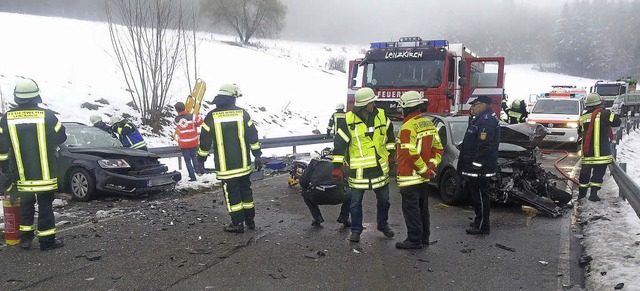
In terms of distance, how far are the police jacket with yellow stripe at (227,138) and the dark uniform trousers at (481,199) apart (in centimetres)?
284

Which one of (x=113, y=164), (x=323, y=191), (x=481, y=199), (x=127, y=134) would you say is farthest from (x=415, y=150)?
(x=127, y=134)

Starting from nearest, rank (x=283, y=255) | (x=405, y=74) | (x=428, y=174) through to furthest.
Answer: (x=283, y=255)
(x=428, y=174)
(x=405, y=74)

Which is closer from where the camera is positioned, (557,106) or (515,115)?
(515,115)

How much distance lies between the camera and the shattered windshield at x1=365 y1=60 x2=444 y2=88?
11414 mm

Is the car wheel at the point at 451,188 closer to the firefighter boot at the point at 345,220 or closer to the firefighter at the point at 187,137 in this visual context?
the firefighter boot at the point at 345,220

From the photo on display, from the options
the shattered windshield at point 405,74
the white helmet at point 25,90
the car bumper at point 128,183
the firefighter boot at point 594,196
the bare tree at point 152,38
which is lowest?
the firefighter boot at point 594,196

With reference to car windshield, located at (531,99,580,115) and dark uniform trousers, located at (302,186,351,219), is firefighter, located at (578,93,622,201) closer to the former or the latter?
dark uniform trousers, located at (302,186,351,219)

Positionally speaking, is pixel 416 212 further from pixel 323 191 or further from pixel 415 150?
pixel 323 191

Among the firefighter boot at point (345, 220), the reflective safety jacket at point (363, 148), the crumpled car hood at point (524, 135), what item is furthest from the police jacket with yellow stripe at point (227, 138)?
the crumpled car hood at point (524, 135)

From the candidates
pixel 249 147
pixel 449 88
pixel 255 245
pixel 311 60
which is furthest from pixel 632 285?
pixel 311 60

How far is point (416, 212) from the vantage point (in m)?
5.27

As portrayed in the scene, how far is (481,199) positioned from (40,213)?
16.8ft

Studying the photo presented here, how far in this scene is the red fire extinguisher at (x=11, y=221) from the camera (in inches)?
207

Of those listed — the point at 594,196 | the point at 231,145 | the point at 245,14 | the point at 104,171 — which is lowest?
the point at 594,196
